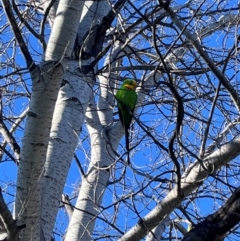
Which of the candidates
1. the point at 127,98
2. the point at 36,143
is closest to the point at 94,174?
the point at 127,98

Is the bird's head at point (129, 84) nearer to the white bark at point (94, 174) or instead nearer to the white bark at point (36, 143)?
the white bark at point (94, 174)

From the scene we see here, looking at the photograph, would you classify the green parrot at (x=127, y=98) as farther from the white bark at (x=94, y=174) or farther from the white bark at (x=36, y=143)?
the white bark at (x=36, y=143)

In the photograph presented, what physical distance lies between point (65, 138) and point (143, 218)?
0.71 meters

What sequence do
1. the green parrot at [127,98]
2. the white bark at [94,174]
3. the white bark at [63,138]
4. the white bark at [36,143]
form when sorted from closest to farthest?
the white bark at [36,143] < the white bark at [63,138] < the white bark at [94,174] < the green parrot at [127,98]

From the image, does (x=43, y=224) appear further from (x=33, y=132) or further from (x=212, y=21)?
(x=212, y=21)

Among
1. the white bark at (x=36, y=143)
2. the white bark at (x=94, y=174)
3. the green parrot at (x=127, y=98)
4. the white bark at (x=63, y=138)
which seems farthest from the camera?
the green parrot at (x=127, y=98)

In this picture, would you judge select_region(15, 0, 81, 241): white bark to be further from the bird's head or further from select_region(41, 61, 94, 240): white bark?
the bird's head

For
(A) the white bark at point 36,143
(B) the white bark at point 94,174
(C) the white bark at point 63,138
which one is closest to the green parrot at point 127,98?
(B) the white bark at point 94,174

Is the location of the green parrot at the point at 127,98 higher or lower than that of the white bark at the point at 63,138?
higher

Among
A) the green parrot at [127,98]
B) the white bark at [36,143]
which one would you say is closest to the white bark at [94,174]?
the green parrot at [127,98]

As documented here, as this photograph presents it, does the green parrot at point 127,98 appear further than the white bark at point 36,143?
Yes

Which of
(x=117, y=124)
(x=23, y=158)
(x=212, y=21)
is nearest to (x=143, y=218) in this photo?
(x=23, y=158)

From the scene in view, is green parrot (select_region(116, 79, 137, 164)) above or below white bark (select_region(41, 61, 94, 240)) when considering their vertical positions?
above

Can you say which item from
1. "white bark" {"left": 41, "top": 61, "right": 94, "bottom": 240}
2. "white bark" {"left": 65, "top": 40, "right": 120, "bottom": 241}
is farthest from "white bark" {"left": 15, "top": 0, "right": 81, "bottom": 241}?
"white bark" {"left": 65, "top": 40, "right": 120, "bottom": 241}
